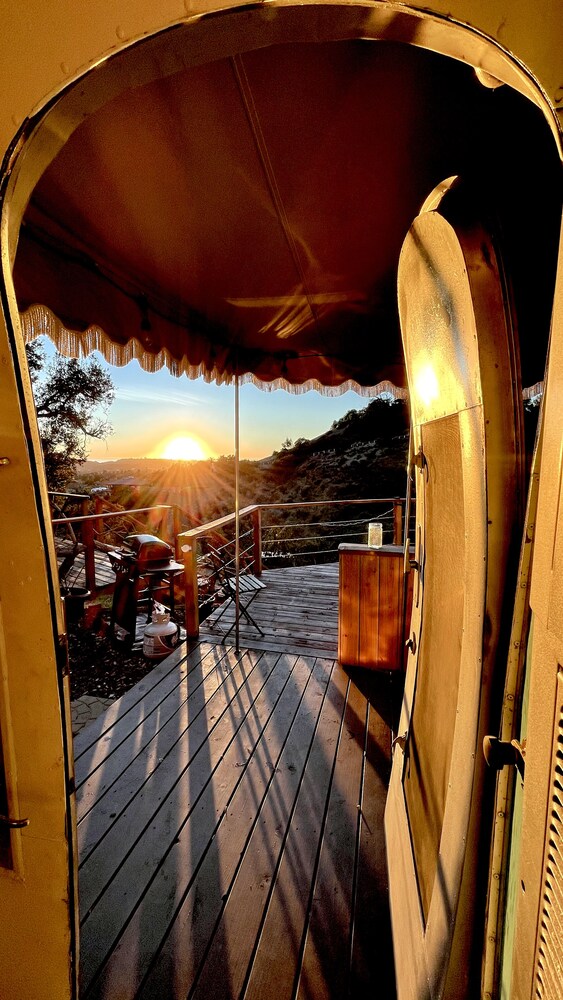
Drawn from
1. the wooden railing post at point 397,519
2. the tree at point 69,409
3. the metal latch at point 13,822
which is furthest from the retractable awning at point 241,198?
the tree at point 69,409

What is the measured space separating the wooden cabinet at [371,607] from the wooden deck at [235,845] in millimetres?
333

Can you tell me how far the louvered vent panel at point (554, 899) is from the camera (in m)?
0.52

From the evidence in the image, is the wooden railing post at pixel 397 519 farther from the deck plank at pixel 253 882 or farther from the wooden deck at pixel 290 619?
the deck plank at pixel 253 882

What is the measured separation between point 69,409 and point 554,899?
1407 cm

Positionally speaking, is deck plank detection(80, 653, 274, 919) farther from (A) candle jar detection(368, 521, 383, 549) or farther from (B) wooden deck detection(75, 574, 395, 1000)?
(A) candle jar detection(368, 521, 383, 549)

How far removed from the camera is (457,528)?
41.9 inches

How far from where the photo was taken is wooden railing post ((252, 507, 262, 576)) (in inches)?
227

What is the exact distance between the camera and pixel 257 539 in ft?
19.8

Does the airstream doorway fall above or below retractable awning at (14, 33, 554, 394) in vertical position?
below

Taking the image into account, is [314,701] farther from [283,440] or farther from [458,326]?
[283,440]

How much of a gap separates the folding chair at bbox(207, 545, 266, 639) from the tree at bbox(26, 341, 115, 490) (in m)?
8.90

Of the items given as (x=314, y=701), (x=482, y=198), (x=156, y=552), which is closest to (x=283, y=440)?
(x=156, y=552)

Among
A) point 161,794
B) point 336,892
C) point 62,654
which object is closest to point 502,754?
point 62,654

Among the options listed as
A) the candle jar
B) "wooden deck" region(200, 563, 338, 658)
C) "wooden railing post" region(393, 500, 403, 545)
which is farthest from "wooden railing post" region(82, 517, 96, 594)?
"wooden railing post" region(393, 500, 403, 545)
